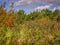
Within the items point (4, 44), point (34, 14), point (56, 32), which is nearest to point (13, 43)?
point (4, 44)

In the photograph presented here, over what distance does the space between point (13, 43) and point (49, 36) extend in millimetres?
1588

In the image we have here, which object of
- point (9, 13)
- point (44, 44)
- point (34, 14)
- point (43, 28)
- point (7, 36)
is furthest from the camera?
point (34, 14)

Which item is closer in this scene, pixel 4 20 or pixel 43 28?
pixel 43 28

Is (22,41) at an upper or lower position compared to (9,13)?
lower

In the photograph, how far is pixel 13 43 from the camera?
A: 9625 millimetres

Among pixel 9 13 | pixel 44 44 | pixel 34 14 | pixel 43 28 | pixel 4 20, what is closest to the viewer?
pixel 44 44

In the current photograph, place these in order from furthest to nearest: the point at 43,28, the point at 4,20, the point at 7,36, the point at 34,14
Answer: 1. the point at 34,14
2. the point at 4,20
3. the point at 43,28
4. the point at 7,36

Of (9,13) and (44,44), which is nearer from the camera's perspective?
(44,44)

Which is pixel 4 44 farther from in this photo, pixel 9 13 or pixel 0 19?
pixel 9 13

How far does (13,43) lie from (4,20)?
13.8 feet

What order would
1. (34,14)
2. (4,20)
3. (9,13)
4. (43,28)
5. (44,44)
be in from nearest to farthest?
(44,44), (43,28), (4,20), (9,13), (34,14)

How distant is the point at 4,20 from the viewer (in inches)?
536

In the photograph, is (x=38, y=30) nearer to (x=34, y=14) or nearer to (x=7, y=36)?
(x=7, y=36)

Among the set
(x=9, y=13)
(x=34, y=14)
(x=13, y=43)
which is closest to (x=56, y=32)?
(x=13, y=43)
